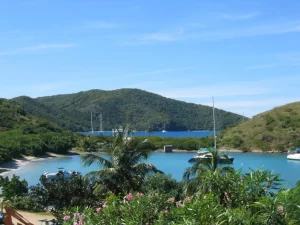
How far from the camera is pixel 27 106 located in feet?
443

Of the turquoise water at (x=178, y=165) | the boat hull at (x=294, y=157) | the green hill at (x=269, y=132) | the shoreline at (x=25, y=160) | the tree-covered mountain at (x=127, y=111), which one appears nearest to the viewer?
the turquoise water at (x=178, y=165)

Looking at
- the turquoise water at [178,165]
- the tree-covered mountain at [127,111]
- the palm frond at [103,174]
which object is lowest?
the turquoise water at [178,165]

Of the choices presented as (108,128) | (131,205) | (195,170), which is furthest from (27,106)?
(131,205)

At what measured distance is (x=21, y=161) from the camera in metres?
61.9

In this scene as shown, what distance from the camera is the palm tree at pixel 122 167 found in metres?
18.7

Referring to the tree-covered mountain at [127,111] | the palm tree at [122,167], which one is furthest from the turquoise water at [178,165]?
the tree-covered mountain at [127,111]

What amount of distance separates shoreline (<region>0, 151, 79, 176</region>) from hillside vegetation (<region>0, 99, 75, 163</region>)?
65 centimetres

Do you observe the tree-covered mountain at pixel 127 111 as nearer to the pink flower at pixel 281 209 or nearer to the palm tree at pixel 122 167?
the palm tree at pixel 122 167

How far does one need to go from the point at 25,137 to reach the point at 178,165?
26.1 metres

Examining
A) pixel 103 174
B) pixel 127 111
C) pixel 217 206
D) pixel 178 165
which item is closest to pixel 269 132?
pixel 178 165

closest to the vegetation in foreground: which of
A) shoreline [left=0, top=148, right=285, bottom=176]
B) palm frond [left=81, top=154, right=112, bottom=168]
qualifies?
palm frond [left=81, top=154, right=112, bottom=168]

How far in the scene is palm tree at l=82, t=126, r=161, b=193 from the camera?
1869 cm

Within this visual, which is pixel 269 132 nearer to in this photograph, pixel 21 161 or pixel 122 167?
pixel 21 161

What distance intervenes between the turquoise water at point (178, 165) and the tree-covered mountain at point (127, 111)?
225 ft
